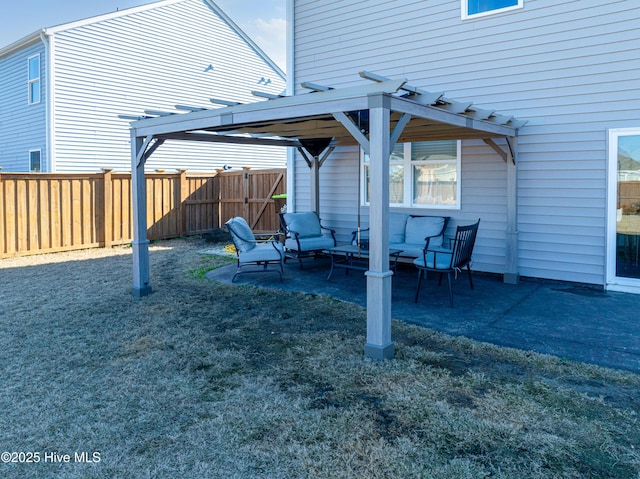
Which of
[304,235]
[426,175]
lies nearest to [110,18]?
[304,235]

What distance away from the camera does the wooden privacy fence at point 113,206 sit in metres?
9.39

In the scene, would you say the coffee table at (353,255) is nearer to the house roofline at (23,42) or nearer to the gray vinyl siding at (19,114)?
the gray vinyl siding at (19,114)

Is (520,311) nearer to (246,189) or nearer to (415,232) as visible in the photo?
(415,232)

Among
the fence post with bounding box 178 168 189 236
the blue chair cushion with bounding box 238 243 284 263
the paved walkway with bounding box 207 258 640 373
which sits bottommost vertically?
the paved walkway with bounding box 207 258 640 373

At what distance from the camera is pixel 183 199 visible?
12.4 metres

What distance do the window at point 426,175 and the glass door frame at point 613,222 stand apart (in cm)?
202

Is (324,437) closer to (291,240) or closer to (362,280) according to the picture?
(362,280)

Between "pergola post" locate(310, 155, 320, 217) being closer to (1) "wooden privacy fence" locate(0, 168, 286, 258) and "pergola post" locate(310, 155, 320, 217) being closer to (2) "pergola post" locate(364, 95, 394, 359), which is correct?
(1) "wooden privacy fence" locate(0, 168, 286, 258)

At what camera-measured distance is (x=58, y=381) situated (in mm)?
3713

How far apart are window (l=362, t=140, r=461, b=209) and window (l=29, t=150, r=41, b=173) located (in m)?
10.2

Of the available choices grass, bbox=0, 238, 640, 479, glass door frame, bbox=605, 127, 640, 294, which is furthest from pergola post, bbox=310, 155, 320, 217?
glass door frame, bbox=605, 127, 640, 294

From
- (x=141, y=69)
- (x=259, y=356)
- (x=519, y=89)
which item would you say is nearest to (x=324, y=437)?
(x=259, y=356)

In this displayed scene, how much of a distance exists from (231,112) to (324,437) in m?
3.63

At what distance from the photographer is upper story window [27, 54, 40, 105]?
13141 millimetres
